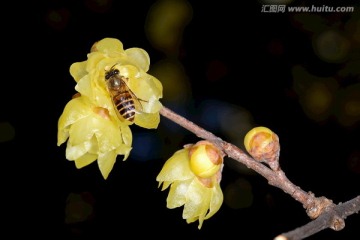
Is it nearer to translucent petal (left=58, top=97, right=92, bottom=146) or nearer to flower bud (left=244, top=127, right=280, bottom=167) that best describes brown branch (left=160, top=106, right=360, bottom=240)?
flower bud (left=244, top=127, right=280, bottom=167)

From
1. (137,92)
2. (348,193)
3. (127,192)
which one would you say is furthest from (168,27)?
(137,92)

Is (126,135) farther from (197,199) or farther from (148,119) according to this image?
(197,199)

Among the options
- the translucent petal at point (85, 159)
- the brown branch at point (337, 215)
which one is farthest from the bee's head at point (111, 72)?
the brown branch at point (337, 215)

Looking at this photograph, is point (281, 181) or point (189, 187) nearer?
point (281, 181)

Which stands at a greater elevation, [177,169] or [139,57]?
[139,57]

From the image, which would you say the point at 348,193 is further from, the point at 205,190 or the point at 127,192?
the point at 205,190

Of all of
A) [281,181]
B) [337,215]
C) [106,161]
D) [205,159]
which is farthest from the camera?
[106,161]

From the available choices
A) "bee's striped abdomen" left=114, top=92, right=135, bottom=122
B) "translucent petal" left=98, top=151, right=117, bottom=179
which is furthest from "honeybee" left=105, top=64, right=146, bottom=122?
"translucent petal" left=98, top=151, right=117, bottom=179

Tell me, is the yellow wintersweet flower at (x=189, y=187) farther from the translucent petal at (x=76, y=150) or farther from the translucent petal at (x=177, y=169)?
Answer: the translucent petal at (x=76, y=150)

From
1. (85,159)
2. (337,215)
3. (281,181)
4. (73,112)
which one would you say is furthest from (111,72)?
(337,215)
